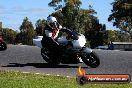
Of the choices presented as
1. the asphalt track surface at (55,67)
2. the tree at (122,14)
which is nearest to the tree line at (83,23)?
the tree at (122,14)

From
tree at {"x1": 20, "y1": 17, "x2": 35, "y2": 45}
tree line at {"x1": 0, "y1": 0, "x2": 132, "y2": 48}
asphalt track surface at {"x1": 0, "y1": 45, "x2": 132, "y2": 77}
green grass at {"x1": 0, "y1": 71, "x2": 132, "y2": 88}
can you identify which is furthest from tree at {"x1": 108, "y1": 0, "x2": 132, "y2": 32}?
green grass at {"x1": 0, "y1": 71, "x2": 132, "y2": 88}

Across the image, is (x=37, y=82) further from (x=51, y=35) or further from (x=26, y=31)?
(x=26, y=31)

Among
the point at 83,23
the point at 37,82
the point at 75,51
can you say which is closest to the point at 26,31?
the point at 83,23

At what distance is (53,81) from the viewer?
36.8 ft

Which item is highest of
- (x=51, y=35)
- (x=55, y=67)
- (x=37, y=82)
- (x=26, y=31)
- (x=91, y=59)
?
(x=51, y=35)

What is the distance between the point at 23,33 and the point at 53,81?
8202cm

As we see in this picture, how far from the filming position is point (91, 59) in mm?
15148

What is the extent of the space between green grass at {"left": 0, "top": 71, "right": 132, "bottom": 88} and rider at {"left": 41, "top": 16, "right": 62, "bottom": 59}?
10.1 feet

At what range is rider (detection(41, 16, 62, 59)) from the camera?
15430 millimetres

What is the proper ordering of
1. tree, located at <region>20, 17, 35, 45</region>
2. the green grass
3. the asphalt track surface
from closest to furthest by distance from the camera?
the green grass
the asphalt track surface
tree, located at <region>20, 17, 35, 45</region>

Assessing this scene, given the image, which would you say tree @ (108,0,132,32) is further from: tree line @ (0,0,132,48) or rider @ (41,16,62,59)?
rider @ (41,16,62,59)

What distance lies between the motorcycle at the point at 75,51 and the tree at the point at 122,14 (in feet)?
223

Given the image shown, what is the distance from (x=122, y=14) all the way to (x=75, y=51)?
227ft

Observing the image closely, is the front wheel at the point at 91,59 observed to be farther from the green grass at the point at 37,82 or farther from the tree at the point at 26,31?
the tree at the point at 26,31
